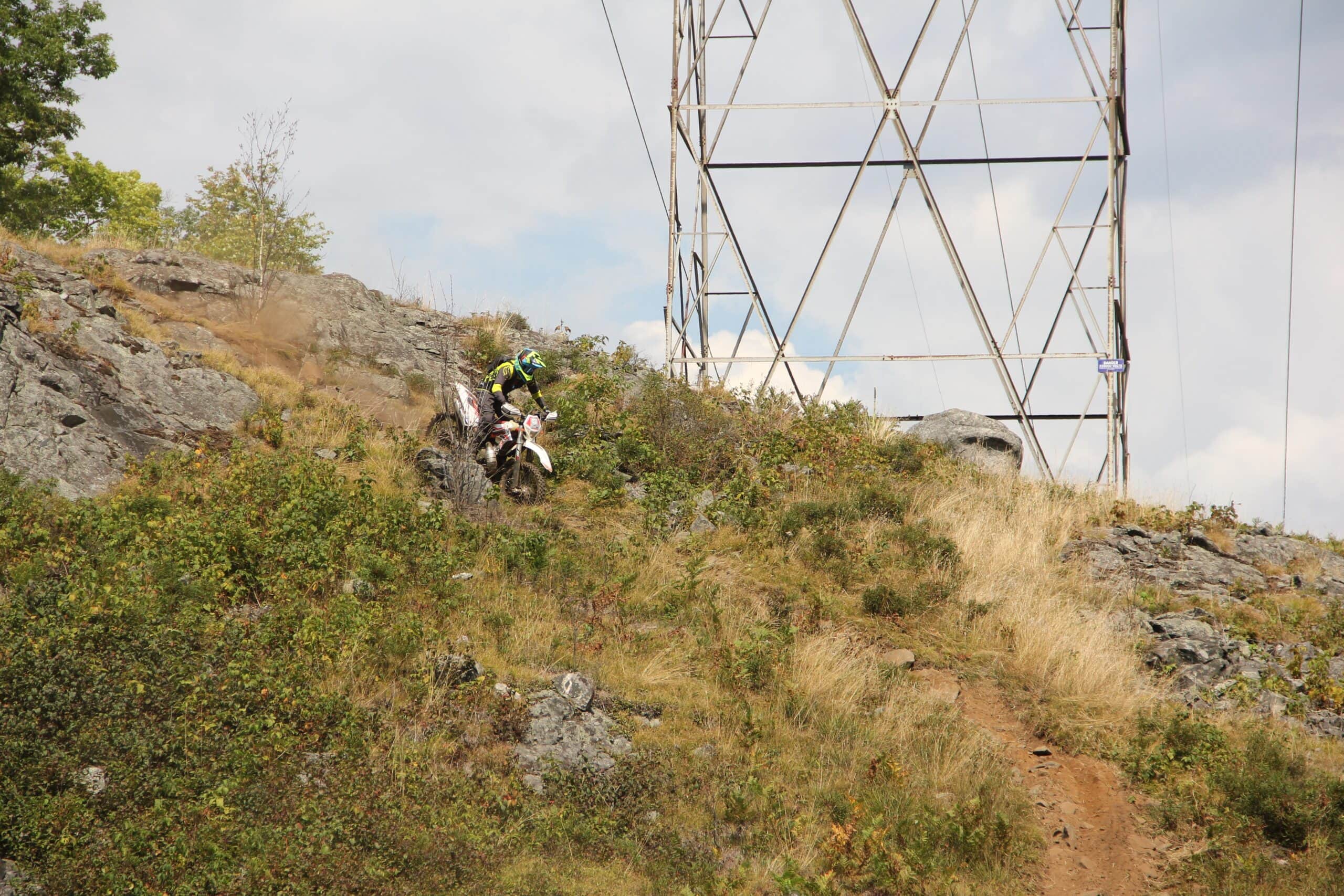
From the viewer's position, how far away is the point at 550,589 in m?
10.8

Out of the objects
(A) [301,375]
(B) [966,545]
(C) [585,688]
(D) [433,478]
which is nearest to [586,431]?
(D) [433,478]

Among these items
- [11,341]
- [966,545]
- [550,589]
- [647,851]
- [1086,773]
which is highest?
[11,341]

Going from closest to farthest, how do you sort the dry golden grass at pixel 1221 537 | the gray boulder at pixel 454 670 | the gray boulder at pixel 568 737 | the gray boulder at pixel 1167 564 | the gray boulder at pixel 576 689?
the gray boulder at pixel 568 737
the gray boulder at pixel 454 670
the gray boulder at pixel 576 689
the gray boulder at pixel 1167 564
the dry golden grass at pixel 1221 537

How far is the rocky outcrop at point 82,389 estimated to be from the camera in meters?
11.3

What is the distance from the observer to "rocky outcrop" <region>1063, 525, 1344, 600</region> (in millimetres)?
12594

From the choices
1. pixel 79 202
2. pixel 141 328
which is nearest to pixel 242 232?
pixel 79 202

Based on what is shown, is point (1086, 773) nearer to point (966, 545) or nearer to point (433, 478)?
point (966, 545)

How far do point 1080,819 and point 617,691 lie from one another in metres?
3.92

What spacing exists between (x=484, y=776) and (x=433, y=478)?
6027 mm

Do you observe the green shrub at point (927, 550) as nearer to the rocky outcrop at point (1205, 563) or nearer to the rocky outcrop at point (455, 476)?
the rocky outcrop at point (1205, 563)

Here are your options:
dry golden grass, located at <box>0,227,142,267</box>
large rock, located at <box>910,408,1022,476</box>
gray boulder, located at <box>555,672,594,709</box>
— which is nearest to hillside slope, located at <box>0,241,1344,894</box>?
gray boulder, located at <box>555,672,594,709</box>

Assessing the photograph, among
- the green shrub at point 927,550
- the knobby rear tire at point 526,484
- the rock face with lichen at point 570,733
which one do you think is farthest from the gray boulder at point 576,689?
the green shrub at point 927,550

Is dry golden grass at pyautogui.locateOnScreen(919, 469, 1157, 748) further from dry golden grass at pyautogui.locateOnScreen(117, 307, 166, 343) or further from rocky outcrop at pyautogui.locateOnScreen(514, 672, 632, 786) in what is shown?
dry golden grass at pyautogui.locateOnScreen(117, 307, 166, 343)

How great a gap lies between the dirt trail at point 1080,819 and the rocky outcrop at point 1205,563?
349 cm
